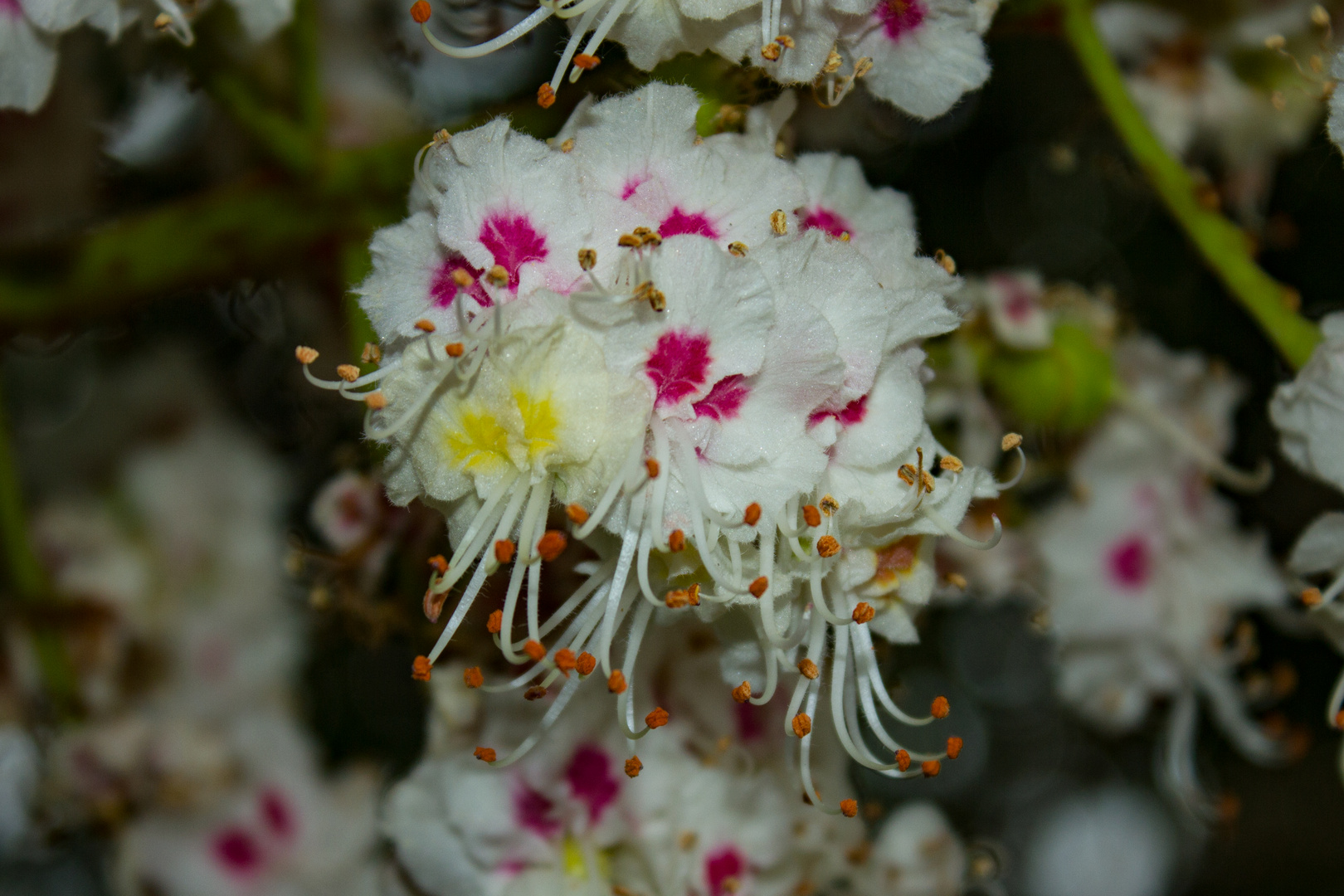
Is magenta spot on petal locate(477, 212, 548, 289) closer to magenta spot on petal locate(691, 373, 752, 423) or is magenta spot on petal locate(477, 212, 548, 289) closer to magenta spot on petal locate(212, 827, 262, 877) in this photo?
magenta spot on petal locate(691, 373, 752, 423)

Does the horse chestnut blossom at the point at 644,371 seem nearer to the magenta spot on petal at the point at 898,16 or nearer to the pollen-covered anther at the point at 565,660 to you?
the pollen-covered anther at the point at 565,660

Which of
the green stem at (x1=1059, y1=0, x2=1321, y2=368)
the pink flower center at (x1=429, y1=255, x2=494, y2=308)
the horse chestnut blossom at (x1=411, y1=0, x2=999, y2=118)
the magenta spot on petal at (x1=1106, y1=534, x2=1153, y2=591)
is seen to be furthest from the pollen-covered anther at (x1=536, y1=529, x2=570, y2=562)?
the magenta spot on petal at (x1=1106, y1=534, x2=1153, y2=591)

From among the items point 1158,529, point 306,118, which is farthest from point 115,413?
point 1158,529

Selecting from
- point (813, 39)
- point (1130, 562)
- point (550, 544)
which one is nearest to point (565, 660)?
point (550, 544)

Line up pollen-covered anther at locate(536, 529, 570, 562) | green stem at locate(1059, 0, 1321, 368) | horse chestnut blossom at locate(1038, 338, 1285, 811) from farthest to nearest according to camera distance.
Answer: horse chestnut blossom at locate(1038, 338, 1285, 811) → green stem at locate(1059, 0, 1321, 368) → pollen-covered anther at locate(536, 529, 570, 562)

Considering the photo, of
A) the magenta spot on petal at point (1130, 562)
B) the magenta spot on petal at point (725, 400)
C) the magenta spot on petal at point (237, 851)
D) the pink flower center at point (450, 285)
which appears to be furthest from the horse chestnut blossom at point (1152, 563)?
the magenta spot on petal at point (237, 851)

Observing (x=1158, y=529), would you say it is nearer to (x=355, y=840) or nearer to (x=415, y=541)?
(x=415, y=541)

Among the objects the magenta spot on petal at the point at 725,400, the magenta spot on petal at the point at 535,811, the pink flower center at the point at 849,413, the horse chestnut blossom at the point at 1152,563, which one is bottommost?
the horse chestnut blossom at the point at 1152,563
